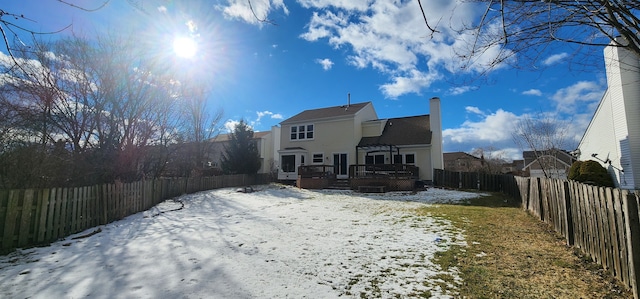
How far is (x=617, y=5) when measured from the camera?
→ 159 inches

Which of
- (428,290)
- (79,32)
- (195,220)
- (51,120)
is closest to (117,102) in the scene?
(51,120)

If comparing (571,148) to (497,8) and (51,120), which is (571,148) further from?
(51,120)

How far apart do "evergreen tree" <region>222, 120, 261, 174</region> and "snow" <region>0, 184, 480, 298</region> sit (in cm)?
1576

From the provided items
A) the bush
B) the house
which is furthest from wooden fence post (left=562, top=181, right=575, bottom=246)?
the house

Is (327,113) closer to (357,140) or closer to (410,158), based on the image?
(357,140)

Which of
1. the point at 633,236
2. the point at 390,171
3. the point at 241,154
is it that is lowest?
the point at 633,236

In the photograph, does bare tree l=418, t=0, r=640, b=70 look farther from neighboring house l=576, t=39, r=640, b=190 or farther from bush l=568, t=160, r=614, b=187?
bush l=568, t=160, r=614, b=187

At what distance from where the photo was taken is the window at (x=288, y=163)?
2490 centimetres

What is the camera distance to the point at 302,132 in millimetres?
→ 25656

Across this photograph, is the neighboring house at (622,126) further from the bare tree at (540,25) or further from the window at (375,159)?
the window at (375,159)

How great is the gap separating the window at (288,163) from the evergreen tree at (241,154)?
228cm

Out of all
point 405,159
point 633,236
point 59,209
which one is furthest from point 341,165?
point 633,236

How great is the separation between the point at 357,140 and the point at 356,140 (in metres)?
0.29

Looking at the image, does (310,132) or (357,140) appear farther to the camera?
(310,132)
